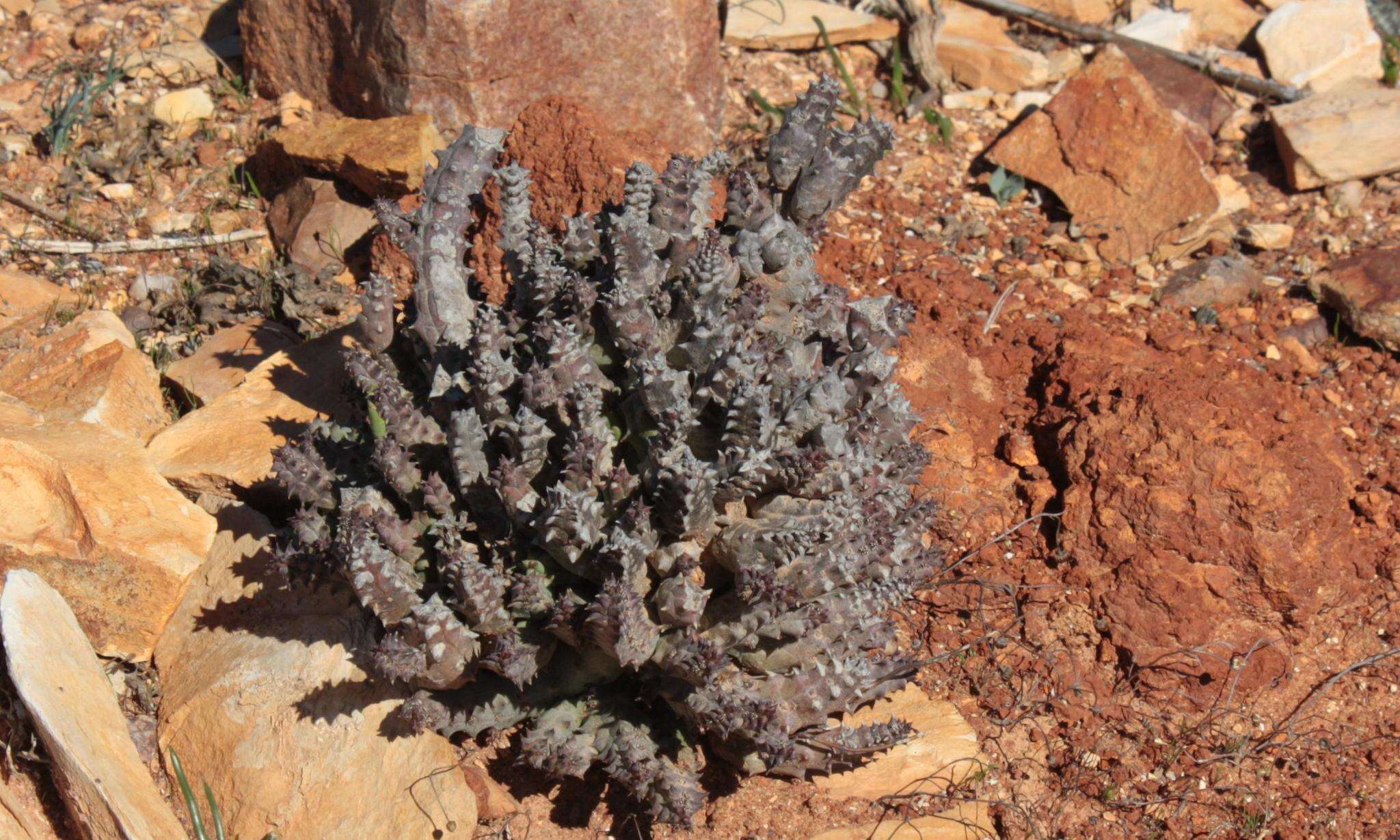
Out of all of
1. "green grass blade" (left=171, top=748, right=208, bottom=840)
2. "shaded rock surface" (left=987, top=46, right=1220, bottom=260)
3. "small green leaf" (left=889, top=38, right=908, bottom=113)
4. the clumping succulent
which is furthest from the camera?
"small green leaf" (left=889, top=38, right=908, bottom=113)

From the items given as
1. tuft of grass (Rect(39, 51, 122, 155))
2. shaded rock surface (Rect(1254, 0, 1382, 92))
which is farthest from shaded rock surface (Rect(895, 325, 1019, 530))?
tuft of grass (Rect(39, 51, 122, 155))

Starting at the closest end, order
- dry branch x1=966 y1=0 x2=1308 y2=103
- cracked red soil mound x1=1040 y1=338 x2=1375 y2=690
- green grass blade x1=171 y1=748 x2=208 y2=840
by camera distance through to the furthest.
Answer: green grass blade x1=171 y1=748 x2=208 y2=840
cracked red soil mound x1=1040 y1=338 x2=1375 y2=690
dry branch x1=966 y1=0 x2=1308 y2=103

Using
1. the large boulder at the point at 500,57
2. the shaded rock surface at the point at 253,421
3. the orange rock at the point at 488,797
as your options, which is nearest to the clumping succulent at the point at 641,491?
the orange rock at the point at 488,797

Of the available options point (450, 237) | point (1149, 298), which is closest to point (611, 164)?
point (450, 237)

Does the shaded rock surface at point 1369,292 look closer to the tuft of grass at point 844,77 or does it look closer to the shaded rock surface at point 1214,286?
the shaded rock surface at point 1214,286

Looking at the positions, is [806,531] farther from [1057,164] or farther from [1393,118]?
[1393,118]

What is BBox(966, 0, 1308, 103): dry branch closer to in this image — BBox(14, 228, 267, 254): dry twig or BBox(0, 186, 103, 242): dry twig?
BBox(14, 228, 267, 254): dry twig
